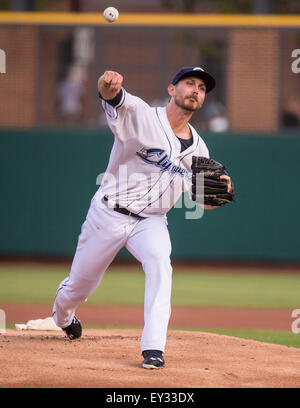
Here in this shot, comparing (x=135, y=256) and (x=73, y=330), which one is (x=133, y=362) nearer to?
(x=135, y=256)

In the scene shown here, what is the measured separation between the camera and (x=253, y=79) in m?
13.3

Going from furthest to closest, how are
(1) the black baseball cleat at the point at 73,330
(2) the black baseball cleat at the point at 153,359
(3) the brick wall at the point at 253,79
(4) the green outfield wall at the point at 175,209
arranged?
1. (3) the brick wall at the point at 253,79
2. (4) the green outfield wall at the point at 175,209
3. (1) the black baseball cleat at the point at 73,330
4. (2) the black baseball cleat at the point at 153,359

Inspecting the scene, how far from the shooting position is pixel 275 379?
4.65 metres

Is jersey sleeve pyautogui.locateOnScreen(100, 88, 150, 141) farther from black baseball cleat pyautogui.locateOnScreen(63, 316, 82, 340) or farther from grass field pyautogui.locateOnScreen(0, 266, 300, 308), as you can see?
grass field pyautogui.locateOnScreen(0, 266, 300, 308)

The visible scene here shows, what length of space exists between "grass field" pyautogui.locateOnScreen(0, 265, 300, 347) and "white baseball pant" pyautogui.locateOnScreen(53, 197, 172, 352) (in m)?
2.18

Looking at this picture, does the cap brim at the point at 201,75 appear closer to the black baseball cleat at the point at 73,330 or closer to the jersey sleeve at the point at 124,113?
the jersey sleeve at the point at 124,113

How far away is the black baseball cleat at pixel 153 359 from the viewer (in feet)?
15.4

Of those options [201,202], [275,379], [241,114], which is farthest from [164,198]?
[241,114]

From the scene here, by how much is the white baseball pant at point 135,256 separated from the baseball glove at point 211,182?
0.32 m

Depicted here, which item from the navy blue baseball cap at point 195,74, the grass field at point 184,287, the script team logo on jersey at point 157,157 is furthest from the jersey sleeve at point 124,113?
the grass field at point 184,287

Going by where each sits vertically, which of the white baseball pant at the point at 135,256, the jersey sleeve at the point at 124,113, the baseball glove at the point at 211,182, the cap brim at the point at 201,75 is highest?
the cap brim at the point at 201,75

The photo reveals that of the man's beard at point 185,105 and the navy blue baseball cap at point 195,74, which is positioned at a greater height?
the navy blue baseball cap at point 195,74

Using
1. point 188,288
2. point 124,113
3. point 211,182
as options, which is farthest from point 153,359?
point 188,288
